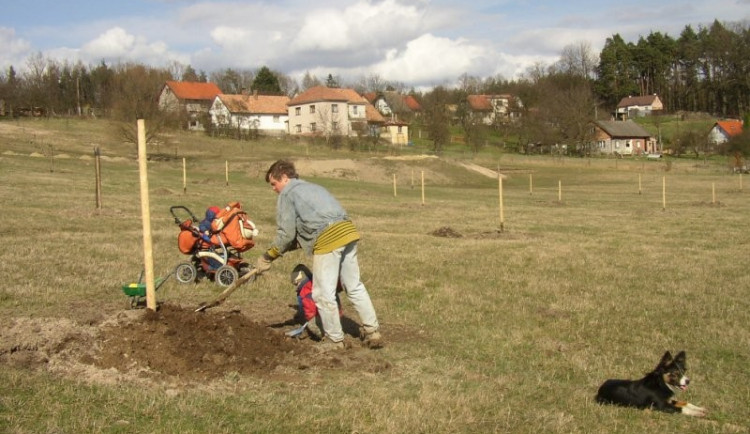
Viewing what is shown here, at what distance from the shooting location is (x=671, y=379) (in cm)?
605

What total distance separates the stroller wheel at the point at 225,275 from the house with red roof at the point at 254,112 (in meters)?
78.8

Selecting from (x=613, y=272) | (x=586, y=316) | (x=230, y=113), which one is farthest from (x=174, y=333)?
(x=230, y=113)

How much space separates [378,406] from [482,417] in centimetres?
84

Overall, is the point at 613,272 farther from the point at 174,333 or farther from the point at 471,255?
the point at 174,333

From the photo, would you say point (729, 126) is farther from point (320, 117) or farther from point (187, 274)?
point (187, 274)

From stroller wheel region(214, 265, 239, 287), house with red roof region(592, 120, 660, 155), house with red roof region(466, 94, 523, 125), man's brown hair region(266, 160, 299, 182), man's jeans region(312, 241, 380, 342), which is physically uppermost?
house with red roof region(466, 94, 523, 125)

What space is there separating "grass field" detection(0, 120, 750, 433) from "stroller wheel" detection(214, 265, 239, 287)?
0.18 m

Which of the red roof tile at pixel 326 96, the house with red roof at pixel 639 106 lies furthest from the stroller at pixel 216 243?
the house with red roof at pixel 639 106

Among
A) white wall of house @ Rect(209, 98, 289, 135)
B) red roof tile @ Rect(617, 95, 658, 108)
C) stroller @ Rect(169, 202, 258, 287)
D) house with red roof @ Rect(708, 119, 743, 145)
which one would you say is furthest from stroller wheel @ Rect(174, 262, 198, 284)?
red roof tile @ Rect(617, 95, 658, 108)

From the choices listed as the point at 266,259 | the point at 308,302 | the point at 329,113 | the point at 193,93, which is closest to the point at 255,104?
the point at 193,93

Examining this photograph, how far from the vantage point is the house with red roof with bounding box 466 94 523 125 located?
109 meters

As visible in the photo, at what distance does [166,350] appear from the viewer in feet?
22.8

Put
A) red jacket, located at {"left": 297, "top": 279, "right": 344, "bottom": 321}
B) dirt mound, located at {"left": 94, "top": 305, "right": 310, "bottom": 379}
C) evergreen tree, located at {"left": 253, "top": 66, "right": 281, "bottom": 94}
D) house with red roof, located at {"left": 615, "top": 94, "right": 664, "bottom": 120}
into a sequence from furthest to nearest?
house with red roof, located at {"left": 615, "top": 94, "right": 664, "bottom": 120} < evergreen tree, located at {"left": 253, "top": 66, "right": 281, "bottom": 94} < red jacket, located at {"left": 297, "top": 279, "right": 344, "bottom": 321} < dirt mound, located at {"left": 94, "top": 305, "right": 310, "bottom": 379}

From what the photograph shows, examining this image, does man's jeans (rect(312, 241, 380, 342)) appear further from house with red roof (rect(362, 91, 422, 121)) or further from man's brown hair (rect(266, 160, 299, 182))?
house with red roof (rect(362, 91, 422, 121))
